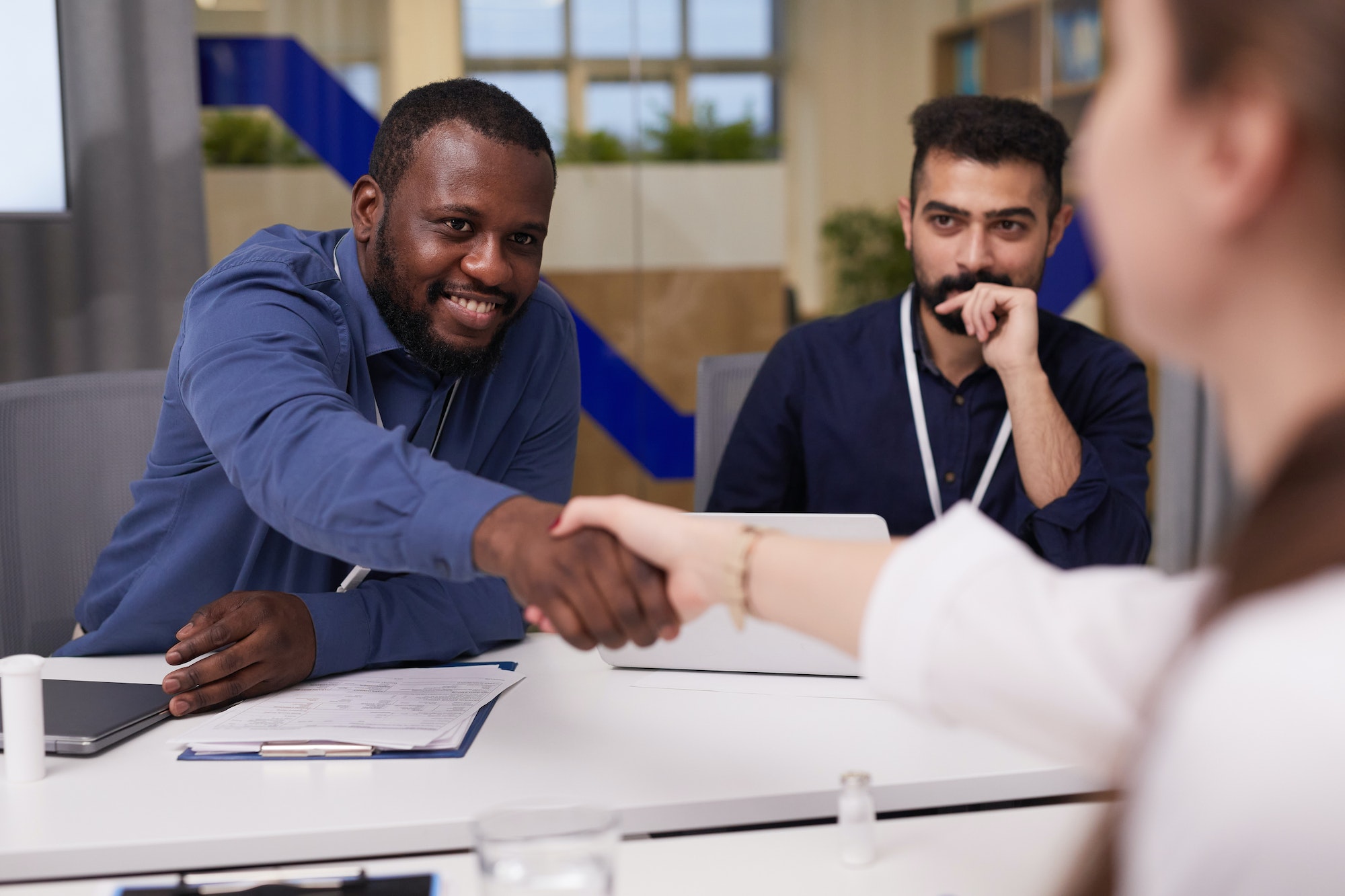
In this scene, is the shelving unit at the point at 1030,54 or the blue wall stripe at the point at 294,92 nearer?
the blue wall stripe at the point at 294,92

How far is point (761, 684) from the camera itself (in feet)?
4.93

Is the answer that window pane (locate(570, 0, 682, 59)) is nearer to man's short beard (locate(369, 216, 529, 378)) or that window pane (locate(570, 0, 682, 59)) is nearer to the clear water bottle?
man's short beard (locate(369, 216, 529, 378))

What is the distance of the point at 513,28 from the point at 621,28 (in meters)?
0.36

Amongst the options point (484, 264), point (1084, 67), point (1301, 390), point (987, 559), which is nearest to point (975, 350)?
point (484, 264)

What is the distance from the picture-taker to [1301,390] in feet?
1.87

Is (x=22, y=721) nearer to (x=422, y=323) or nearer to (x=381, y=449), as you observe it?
(x=381, y=449)

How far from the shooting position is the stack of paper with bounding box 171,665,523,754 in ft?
4.13

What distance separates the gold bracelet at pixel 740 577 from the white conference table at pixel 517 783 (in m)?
0.19

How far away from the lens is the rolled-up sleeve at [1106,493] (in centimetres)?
192

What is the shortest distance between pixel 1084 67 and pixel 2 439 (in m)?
3.68

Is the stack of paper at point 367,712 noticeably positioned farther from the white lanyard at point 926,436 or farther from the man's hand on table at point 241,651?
the white lanyard at point 926,436

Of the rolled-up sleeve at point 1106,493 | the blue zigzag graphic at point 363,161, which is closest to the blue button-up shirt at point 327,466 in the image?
the rolled-up sleeve at point 1106,493

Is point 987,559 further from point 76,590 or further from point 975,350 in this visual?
point 76,590

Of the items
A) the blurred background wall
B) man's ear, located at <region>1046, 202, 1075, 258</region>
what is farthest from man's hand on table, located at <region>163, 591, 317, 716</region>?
the blurred background wall
